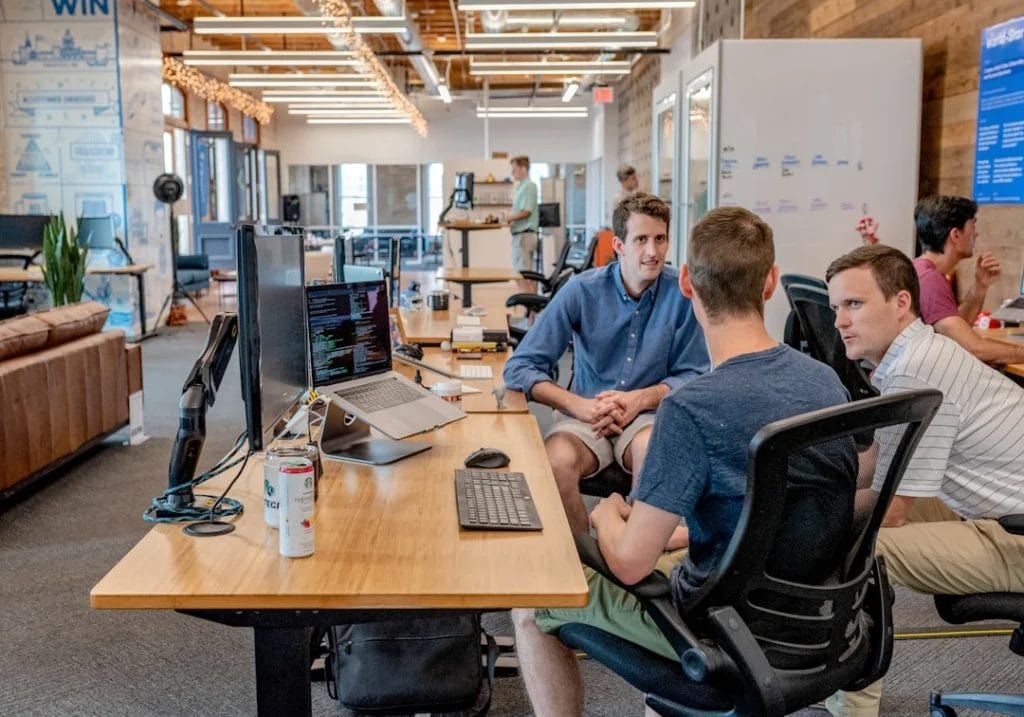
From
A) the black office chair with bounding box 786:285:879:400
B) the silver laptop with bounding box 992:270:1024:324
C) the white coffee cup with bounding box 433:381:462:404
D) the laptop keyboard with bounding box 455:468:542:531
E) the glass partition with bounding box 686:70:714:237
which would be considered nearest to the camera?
the laptop keyboard with bounding box 455:468:542:531

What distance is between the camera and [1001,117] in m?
4.49

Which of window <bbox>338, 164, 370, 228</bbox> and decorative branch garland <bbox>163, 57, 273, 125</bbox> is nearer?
decorative branch garland <bbox>163, 57, 273, 125</bbox>

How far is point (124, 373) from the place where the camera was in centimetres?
545

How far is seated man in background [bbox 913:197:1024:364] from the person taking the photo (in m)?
3.57

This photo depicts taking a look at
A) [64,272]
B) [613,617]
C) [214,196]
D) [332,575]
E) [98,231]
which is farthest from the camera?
[214,196]

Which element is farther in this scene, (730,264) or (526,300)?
(526,300)

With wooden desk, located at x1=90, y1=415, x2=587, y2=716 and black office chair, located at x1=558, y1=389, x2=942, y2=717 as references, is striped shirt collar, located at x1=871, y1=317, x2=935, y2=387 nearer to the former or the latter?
black office chair, located at x1=558, y1=389, x2=942, y2=717

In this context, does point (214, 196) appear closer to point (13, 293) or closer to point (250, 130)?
point (250, 130)

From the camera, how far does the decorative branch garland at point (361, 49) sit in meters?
8.97

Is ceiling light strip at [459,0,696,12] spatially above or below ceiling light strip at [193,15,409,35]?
below

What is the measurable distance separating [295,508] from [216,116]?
16.7m

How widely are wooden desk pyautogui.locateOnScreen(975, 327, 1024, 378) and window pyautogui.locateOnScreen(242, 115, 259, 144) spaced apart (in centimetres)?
1644

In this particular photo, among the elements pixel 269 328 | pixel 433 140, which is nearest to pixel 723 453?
pixel 269 328

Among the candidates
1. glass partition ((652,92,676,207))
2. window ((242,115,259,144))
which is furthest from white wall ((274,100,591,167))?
glass partition ((652,92,676,207))
